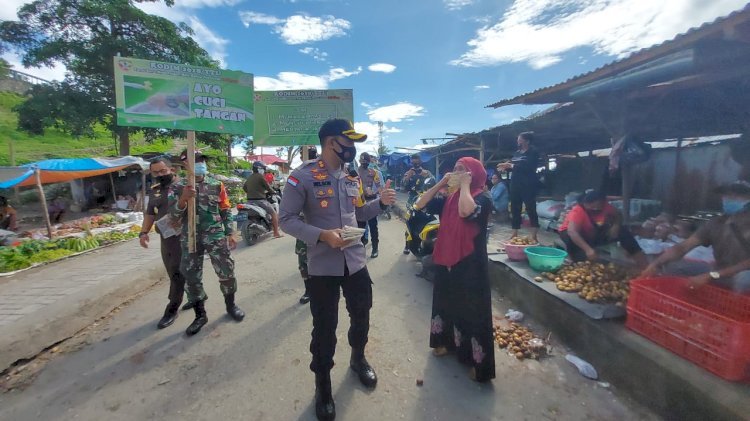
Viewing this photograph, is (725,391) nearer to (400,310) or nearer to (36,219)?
(400,310)

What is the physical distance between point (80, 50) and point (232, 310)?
19.3m

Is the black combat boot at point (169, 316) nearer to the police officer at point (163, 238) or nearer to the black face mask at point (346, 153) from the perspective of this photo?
the police officer at point (163, 238)

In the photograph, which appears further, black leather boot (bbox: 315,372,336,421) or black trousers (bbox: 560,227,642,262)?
black trousers (bbox: 560,227,642,262)

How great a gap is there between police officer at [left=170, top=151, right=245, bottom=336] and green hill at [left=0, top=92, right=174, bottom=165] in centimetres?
1809

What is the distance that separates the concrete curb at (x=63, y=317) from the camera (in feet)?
9.96

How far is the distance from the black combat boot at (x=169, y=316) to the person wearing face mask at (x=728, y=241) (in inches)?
204

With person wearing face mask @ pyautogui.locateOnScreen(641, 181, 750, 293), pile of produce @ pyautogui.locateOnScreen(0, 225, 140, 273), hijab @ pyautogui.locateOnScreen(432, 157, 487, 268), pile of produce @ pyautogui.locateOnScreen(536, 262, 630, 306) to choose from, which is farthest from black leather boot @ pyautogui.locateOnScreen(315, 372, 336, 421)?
pile of produce @ pyautogui.locateOnScreen(0, 225, 140, 273)

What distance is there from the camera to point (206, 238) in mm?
3645

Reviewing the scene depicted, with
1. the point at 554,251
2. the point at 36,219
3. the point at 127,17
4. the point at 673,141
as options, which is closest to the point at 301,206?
the point at 554,251

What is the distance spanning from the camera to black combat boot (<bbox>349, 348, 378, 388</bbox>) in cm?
265

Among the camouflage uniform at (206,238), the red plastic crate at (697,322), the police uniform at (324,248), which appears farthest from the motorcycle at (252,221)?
the red plastic crate at (697,322)

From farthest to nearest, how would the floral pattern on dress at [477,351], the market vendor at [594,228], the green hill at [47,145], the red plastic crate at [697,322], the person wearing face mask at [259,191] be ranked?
the green hill at [47,145] → the person wearing face mask at [259,191] → the market vendor at [594,228] → the floral pattern on dress at [477,351] → the red plastic crate at [697,322]

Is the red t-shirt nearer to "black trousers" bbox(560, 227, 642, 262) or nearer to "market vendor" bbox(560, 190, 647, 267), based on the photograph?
"market vendor" bbox(560, 190, 647, 267)

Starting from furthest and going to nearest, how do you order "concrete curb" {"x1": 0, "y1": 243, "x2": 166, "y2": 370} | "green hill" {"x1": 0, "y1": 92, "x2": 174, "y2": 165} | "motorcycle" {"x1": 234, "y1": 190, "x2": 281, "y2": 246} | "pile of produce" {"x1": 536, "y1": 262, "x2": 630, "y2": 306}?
1. "green hill" {"x1": 0, "y1": 92, "x2": 174, "y2": 165}
2. "motorcycle" {"x1": 234, "y1": 190, "x2": 281, "y2": 246}
3. "pile of produce" {"x1": 536, "y1": 262, "x2": 630, "y2": 306}
4. "concrete curb" {"x1": 0, "y1": 243, "x2": 166, "y2": 370}
